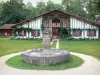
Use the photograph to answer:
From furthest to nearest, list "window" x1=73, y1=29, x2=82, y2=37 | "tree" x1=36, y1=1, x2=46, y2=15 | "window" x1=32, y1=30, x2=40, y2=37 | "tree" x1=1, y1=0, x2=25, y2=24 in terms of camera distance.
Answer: "tree" x1=36, y1=1, x2=46, y2=15 < "tree" x1=1, y1=0, x2=25, y2=24 < "window" x1=32, y1=30, x2=40, y2=37 < "window" x1=73, y1=29, x2=82, y2=37

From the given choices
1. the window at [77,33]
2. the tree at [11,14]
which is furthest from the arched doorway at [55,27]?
the tree at [11,14]

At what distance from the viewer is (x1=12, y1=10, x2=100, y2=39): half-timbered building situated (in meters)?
31.4

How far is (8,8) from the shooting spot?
50.3m

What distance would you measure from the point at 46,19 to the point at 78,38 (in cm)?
706

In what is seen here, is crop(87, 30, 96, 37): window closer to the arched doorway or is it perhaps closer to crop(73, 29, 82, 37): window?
crop(73, 29, 82, 37): window

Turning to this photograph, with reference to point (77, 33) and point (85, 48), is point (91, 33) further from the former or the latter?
point (85, 48)

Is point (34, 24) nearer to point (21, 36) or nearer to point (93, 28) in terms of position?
point (21, 36)

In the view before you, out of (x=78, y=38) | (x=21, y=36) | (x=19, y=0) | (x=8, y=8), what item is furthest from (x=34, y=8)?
(x=78, y=38)

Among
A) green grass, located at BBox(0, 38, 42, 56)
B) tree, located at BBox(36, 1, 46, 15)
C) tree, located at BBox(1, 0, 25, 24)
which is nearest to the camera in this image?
green grass, located at BBox(0, 38, 42, 56)

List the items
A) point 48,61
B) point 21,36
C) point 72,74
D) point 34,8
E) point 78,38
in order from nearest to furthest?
point 72,74 → point 48,61 → point 78,38 → point 21,36 → point 34,8

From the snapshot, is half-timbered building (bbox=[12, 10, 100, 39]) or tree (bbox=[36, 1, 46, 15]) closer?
half-timbered building (bbox=[12, 10, 100, 39])

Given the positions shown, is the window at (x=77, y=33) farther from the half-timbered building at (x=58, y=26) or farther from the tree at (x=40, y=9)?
the tree at (x=40, y=9)

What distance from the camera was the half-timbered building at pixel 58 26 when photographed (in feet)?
103

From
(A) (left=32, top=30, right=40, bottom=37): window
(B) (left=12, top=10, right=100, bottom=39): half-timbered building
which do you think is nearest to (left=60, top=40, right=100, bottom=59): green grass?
(B) (left=12, top=10, right=100, bottom=39): half-timbered building
